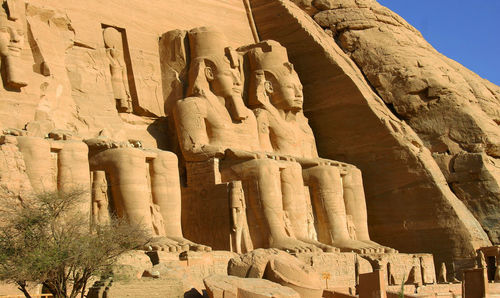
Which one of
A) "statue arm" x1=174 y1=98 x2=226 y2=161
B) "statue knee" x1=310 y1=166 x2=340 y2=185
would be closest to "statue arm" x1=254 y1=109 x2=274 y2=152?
"statue knee" x1=310 y1=166 x2=340 y2=185

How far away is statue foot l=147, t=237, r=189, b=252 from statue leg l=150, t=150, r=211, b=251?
0.74m

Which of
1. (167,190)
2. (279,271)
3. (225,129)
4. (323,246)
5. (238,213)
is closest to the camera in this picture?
(279,271)

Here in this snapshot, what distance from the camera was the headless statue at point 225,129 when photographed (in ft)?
44.5

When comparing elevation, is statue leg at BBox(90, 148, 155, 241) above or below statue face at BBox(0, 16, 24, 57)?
below

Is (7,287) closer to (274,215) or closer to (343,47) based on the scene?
(274,215)

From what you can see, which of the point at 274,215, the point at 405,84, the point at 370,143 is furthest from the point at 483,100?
the point at 274,215

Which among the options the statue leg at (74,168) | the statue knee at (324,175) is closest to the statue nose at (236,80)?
the statue knee at (324,175)

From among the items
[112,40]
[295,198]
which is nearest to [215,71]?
[112,40]

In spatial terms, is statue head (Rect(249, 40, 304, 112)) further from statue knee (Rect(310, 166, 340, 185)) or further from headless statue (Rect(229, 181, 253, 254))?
headless statue (Rect(229, 181, 253, 254))

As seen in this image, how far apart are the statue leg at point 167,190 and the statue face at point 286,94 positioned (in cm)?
378

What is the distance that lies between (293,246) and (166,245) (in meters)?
2.45

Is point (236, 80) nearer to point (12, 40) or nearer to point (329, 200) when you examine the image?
point (329, 200)

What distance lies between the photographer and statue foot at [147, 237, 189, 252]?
36.4ft

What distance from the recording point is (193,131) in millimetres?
14094
